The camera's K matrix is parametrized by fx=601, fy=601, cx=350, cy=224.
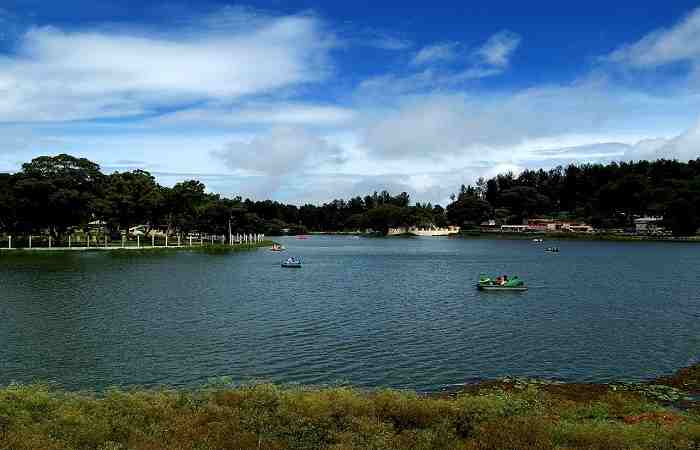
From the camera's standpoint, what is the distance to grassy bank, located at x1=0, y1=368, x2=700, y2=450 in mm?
13148

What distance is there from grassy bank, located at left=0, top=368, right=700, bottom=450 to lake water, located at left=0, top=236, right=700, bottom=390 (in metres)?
6.98

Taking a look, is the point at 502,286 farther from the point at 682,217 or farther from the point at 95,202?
the point at 682,217

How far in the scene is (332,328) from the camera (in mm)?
36562

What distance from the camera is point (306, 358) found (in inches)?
1118

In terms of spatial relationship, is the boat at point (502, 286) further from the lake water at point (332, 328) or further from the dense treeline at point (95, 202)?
the dense treeline at point (95, 202)

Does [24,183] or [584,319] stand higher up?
[24,183]

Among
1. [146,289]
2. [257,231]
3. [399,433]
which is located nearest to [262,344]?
[399,433]

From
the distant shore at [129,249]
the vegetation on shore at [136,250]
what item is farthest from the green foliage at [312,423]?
the distant shore at [129,249]

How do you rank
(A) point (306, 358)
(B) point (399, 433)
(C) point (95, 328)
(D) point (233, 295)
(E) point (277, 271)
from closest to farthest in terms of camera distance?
(B) point (399, 433), (A) point (306, 358), (C) point (95, 328), (D) point (233, 295), (E) point (277, 271)

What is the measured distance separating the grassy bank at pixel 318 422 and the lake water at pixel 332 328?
22.9ft

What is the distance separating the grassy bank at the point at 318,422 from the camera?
1315 cm

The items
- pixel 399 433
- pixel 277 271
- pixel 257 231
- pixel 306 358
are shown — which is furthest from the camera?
pixel 257 231

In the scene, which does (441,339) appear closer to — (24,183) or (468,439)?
(468,439)

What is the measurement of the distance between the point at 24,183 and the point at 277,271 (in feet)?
170
